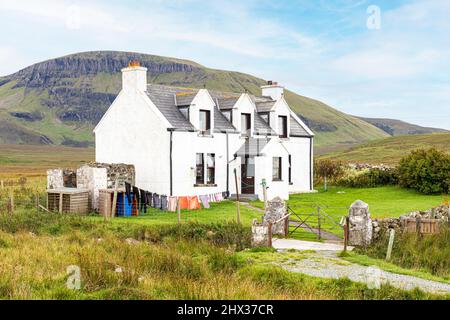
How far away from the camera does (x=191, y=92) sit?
38438 millimetres

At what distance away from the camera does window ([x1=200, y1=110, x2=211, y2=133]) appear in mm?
37281

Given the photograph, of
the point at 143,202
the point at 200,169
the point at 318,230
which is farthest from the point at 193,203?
the point at 318,230

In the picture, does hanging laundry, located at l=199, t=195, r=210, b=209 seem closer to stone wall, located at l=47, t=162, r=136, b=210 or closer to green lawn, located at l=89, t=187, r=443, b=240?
green lawn, located at l=89, t=187, r=443, b=240

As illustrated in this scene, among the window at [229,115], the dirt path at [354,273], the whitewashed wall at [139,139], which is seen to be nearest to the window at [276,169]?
the window at [229,115]

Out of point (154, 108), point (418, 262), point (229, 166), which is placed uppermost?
point (154, 108)

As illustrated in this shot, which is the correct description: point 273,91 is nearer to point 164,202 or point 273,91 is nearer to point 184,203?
point 184,203

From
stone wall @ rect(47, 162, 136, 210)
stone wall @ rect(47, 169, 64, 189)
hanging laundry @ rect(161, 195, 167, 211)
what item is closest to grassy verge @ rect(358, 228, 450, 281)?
hanging laundry @ rect(161, 195, 167, 211)

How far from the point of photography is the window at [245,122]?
4050cm

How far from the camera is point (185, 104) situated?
37.0 m

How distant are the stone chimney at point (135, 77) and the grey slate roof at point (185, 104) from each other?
29.3 inches

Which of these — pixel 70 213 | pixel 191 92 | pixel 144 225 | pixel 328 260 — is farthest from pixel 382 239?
pixel 191 92
